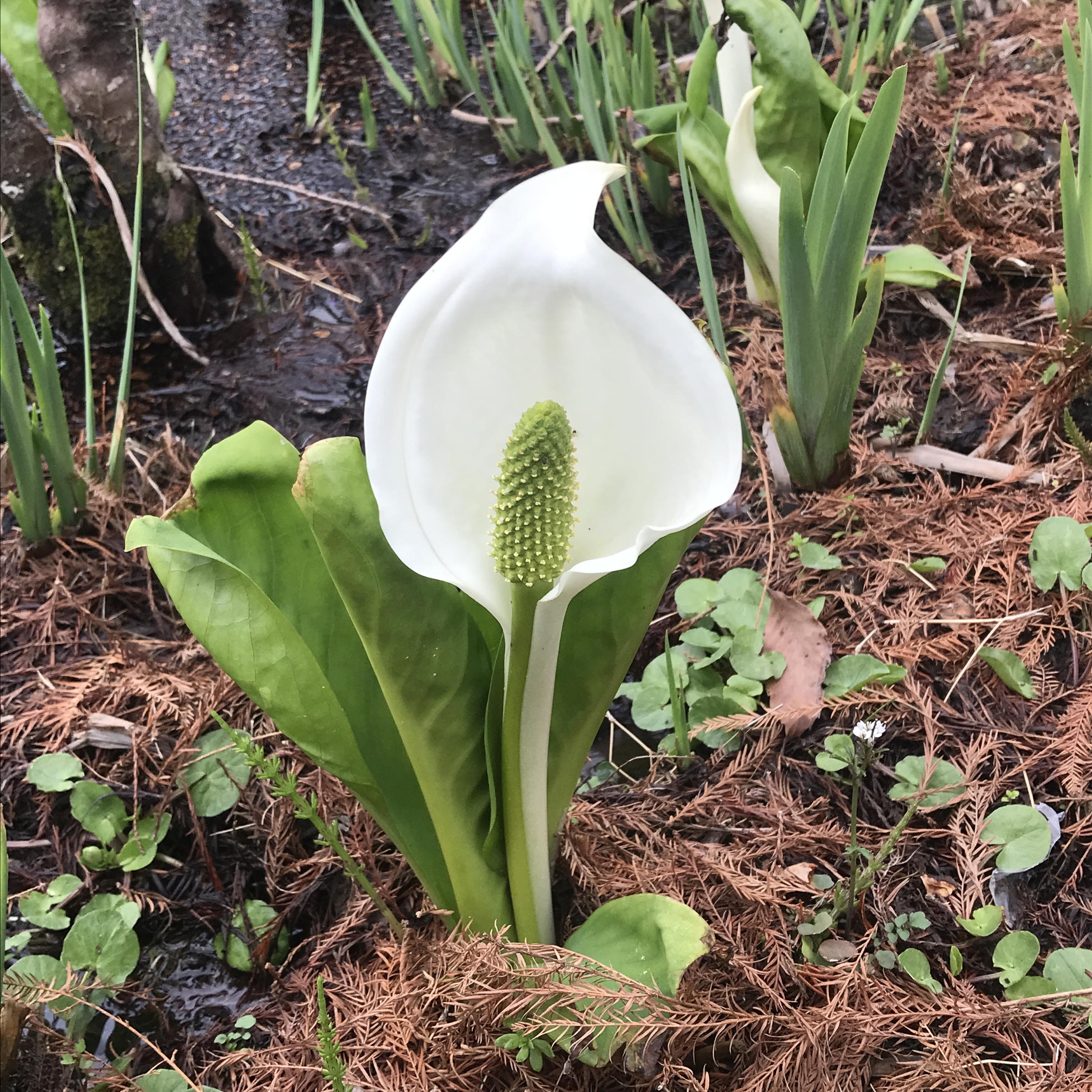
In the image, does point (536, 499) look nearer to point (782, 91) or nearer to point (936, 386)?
point (936, 386)

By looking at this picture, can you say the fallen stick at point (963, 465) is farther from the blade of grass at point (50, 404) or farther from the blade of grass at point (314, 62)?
the blade of grass at point (314, 62)

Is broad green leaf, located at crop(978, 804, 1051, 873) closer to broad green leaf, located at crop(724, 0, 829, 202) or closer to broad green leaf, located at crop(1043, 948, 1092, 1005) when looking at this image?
broad green leaf, located at crop(1043, 948, 1092, 1005)

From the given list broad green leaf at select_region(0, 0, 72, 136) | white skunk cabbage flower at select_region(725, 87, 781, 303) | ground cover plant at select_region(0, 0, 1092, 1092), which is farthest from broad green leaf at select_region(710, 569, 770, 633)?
broad green leaf at select_region(0, 0, 72, 136)

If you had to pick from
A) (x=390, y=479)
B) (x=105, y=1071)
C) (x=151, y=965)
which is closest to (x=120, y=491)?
(x=151, y=965)

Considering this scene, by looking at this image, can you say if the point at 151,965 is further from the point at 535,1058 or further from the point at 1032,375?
the point at 1032,375

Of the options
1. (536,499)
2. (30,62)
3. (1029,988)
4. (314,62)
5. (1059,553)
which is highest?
(30,62)

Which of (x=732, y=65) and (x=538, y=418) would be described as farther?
(x=732, y=65)

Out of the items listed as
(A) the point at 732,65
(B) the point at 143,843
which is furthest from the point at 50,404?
(A) the point at 732,65

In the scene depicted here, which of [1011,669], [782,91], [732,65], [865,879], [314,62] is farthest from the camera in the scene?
[314,62]

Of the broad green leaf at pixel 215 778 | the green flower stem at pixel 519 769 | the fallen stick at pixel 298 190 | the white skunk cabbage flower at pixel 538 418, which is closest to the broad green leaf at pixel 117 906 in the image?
the broad green leaf at pixel 215 778
